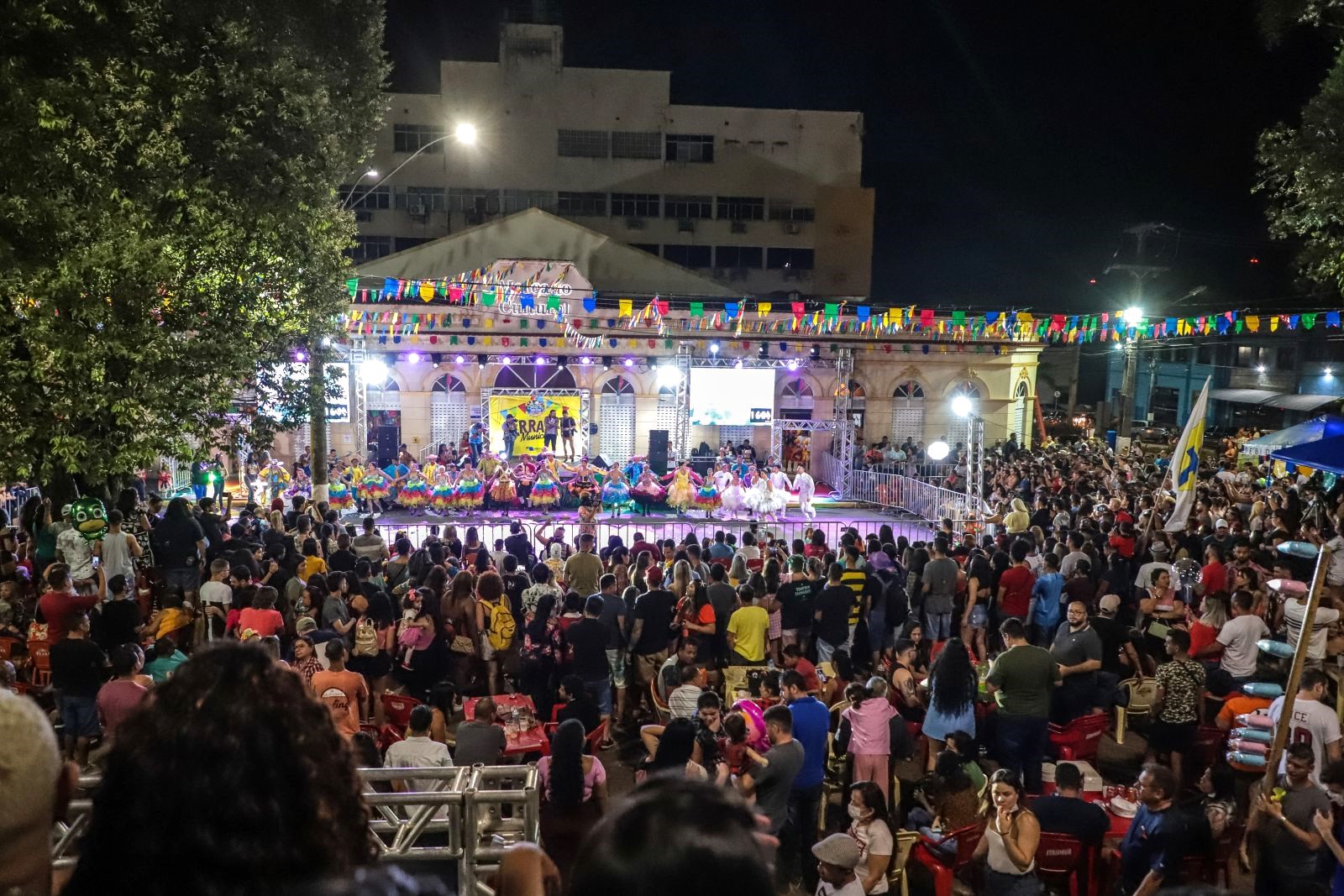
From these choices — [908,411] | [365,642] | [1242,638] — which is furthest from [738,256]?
[365,642]

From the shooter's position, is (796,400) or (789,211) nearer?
(796,400)

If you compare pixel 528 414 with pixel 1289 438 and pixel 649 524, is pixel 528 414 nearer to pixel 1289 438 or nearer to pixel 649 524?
pixel 649 524

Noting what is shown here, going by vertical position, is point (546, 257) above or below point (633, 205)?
below

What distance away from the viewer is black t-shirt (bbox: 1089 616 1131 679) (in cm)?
798

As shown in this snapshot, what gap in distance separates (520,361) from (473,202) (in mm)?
14278

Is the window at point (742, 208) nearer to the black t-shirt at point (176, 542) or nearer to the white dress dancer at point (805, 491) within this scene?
the white dress dancer at point (805, 491)

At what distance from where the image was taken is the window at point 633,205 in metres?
35.5

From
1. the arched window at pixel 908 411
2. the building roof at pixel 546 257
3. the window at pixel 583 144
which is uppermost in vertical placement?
the window at pixel 583 144

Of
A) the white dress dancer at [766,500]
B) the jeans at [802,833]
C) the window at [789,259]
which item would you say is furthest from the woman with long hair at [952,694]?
the window at [789,259]

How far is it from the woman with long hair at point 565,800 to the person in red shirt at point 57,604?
205 inches

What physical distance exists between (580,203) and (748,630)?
29977mm

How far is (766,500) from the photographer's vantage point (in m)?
20.6

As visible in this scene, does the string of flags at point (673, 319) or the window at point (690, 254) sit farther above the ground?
the window at point (690, 254)

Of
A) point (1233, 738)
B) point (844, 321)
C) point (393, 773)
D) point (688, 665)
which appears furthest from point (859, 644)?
point (844, 321)
